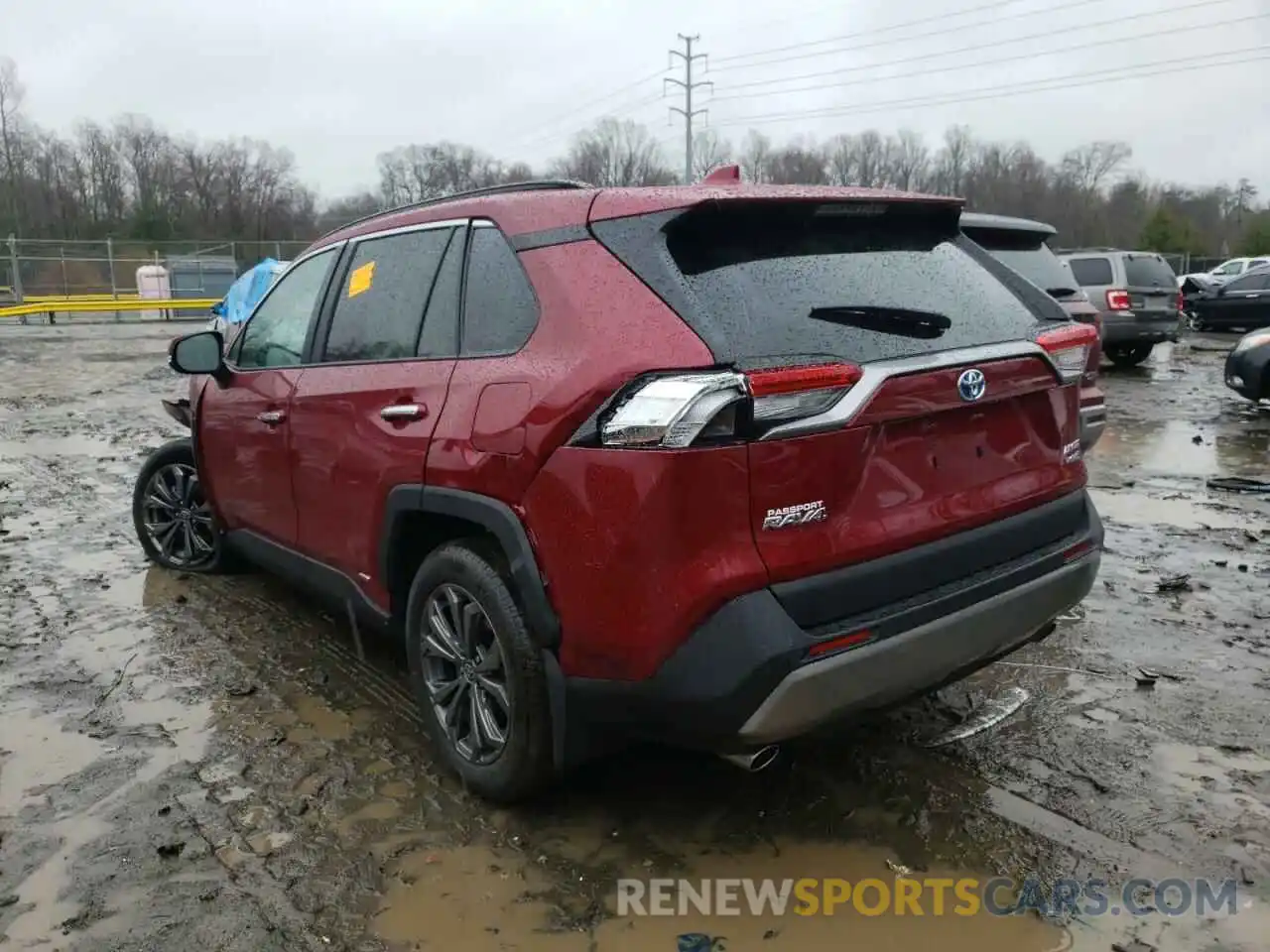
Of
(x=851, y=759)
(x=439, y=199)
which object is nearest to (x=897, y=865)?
(x=851, y=759)

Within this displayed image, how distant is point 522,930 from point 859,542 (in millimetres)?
1294

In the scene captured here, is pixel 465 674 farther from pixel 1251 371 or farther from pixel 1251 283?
pixel 1251 283

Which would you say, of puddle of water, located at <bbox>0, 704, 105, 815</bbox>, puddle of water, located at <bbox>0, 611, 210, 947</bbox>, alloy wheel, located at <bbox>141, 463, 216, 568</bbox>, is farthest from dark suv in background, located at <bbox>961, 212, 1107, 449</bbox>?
puddle of water, located at <bbox>0, 704, 105, 815</bbox>

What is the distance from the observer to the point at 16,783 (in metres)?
3.22

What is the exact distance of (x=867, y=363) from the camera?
97.9 inches

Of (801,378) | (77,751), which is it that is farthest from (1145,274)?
(77,751)

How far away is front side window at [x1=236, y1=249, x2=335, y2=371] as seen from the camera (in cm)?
396

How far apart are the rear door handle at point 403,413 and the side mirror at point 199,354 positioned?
5.14ft

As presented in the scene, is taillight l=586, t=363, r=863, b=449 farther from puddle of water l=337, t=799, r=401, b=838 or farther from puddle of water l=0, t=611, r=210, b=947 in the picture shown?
puddle of water l=0, t=611, r=210, b=947

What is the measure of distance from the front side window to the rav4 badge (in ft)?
7.69

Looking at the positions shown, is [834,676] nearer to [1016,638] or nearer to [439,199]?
[1016,638]

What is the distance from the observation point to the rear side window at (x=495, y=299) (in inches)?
110

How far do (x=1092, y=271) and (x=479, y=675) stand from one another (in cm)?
1446
